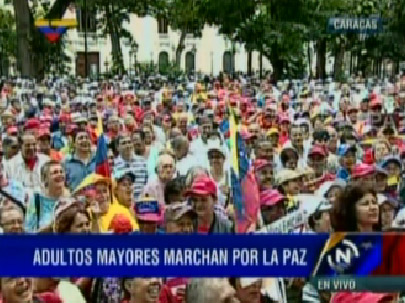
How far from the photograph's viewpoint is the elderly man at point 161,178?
12.4 ft

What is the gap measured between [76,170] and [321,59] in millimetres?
2153

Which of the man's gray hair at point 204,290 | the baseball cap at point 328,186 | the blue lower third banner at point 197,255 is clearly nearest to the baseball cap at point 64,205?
the blue lower third banner at point 197,255

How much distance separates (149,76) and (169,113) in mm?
470

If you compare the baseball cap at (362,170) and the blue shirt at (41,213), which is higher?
the baseball cap at (362,170)

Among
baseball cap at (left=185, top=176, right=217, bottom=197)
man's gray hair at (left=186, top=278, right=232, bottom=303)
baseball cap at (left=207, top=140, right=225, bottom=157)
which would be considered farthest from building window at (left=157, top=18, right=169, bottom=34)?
man's gray hair at (left=186, top=278, right=232, bottom=303)

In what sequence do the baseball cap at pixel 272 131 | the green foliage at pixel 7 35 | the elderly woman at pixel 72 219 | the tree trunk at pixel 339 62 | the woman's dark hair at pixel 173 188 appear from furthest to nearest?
the green foliage at pixel 7 35 → the tree trunk at pixel 339 62 → the baseball cap at pixel 272 131 → the woman's dark hair at pixel 173 188 → the elderly woman at pixel 72 219

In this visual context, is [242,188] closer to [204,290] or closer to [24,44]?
[204,290]

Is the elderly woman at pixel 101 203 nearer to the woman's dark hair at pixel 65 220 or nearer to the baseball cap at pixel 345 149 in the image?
the woman's dark hair at pixel 65 220

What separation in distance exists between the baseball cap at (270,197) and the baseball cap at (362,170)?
365 millimetres

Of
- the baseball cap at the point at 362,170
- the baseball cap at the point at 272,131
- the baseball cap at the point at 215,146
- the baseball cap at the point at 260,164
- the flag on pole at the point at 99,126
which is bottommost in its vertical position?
the baseball cap at the point at 362,170

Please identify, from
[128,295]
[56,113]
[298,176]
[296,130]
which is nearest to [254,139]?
[296,130]

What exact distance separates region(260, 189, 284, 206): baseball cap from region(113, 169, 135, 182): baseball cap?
2.07 feet

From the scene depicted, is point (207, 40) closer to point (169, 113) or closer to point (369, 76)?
point (169, 113)

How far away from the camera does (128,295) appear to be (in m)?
3.09
